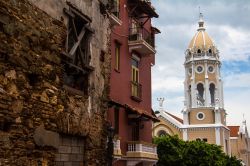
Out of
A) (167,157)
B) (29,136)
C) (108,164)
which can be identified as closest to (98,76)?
(108,164)

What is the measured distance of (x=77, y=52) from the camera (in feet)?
33.0

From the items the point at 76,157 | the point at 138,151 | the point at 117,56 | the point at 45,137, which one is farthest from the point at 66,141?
the point at 117,56

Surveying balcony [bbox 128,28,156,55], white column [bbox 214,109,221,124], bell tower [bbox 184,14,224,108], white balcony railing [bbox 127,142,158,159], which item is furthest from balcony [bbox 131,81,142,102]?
bell tower [bbox 184,14,224,108]

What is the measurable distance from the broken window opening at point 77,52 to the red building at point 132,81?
21.1 ft

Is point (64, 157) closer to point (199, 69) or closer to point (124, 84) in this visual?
point (124, 84)

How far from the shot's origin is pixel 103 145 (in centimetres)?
1082

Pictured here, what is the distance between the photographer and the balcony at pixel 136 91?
65.1 ft

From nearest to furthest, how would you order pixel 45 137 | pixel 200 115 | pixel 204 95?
pixel 45 137 < pixel 200 115 < pixel 204 95

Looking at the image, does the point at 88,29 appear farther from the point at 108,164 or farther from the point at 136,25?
the point at 136,25

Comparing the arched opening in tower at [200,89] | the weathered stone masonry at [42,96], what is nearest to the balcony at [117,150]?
the weathered stone masonry at [42,96]

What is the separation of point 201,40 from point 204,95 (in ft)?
29.9

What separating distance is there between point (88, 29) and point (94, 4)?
1.04 metres

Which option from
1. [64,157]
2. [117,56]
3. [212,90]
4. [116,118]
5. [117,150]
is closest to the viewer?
[64,157]

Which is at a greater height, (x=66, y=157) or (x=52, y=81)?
(x=52, y=81)
